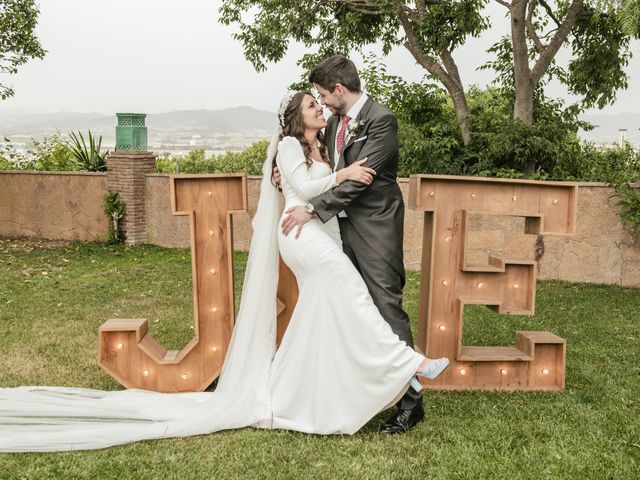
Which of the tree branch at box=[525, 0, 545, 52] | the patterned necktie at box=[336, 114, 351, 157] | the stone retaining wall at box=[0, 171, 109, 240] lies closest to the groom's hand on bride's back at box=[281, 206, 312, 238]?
the patterned necktie at box=[336, 114, 351, 157]

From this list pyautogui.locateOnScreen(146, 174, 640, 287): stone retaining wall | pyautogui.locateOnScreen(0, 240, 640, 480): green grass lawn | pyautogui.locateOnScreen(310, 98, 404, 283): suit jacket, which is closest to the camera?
pyautogui.locateOnScreen(0, 240, 640, 480): green grass lawn

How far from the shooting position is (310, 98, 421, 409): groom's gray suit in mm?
4215

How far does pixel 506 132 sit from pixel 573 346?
5.83m

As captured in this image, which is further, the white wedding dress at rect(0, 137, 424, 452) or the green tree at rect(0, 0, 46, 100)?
the green tree at rect(0, 0, 46, 100)

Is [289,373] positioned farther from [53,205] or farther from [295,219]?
[53,205]

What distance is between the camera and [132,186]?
12.0 m

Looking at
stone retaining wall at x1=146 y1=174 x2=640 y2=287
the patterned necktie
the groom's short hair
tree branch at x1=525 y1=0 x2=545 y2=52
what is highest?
tree branch at x1=525 y1=0 x2=545 y2=52

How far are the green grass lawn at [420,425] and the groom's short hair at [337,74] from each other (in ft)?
7.00

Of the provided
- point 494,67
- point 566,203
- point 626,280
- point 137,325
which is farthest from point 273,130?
point 494,67

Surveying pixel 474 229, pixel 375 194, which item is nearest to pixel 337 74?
pixel 375 194

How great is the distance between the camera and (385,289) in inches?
167

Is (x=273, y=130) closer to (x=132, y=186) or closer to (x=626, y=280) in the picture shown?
(x=626, y=280)

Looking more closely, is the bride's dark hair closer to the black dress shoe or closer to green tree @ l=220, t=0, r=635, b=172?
the black dress shoe

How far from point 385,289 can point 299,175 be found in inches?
34.9
